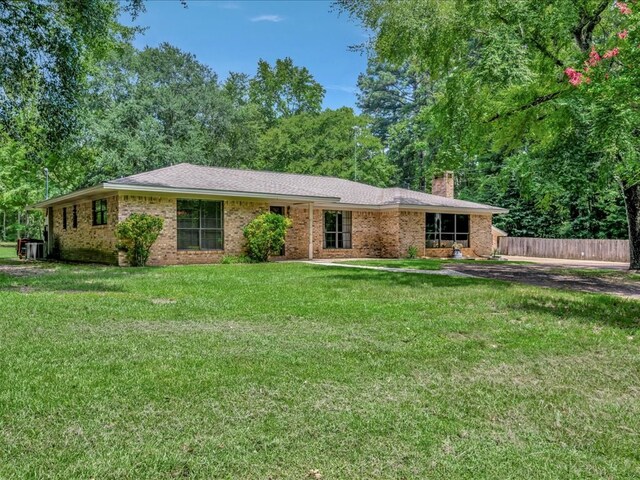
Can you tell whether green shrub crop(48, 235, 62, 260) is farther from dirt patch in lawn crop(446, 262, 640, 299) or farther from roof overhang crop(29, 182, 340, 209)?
dirt patch in lawn crop(446, 262, 640, 299)

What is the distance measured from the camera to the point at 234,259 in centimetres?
1716

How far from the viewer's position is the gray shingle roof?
16672 mm

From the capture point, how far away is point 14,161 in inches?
1185

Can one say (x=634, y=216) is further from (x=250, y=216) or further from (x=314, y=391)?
(x=314, y=391)

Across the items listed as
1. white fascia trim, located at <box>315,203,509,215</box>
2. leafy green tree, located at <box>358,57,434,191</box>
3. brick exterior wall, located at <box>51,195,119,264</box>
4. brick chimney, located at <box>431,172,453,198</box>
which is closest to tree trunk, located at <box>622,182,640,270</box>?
white fascia trim, located at <box>315,203,509,215</box>

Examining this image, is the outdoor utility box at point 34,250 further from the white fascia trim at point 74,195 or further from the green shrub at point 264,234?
the green shrub at point 264,234

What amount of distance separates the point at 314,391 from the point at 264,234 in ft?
44.9

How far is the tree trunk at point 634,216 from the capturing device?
48.6ft

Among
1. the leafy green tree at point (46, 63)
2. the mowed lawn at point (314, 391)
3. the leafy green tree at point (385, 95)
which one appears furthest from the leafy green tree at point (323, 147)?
the mowed lawn at point (314, 391)

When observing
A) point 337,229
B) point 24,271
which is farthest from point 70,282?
point 337,229

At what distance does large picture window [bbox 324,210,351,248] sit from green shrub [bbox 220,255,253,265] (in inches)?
178

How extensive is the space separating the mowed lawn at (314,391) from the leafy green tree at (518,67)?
16.0 feet

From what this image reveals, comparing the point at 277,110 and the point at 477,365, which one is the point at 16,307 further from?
the point at 277,110

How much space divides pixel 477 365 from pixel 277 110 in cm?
4326
